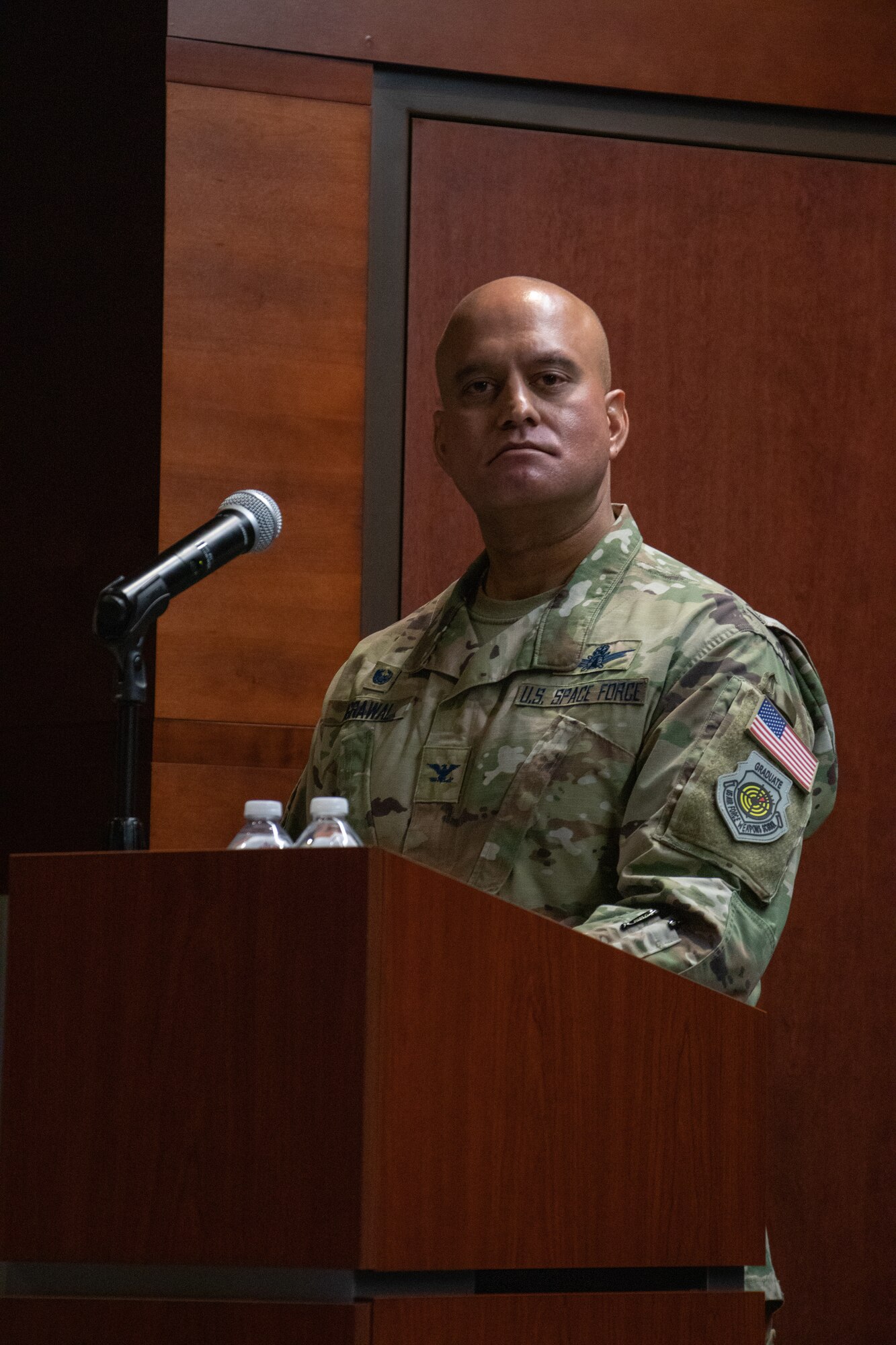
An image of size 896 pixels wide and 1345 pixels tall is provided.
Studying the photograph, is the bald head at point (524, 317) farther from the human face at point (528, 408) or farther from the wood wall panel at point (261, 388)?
the wood wall panel at point (261, 388)

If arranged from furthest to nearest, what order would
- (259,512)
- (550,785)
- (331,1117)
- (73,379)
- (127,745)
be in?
(73,379) → (550,785) → (259,512) → (127,745) → (331,1117)

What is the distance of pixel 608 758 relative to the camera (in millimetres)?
2068

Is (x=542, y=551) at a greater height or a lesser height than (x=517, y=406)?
lesser

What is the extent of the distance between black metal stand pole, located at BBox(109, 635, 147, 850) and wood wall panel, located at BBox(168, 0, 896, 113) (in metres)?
1.75

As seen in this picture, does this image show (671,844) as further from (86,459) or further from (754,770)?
(86,459)

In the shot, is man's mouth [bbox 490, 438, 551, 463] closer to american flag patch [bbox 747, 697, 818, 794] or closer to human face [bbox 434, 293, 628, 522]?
human face [bbox 434, 293, 628, 522]

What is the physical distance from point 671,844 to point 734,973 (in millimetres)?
167

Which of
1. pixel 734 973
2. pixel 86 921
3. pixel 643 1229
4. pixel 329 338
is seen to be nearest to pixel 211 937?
pixel 86 921

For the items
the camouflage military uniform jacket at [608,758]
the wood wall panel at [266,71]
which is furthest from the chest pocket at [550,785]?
the wood wall panel at [266,71]

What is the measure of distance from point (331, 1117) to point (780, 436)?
220cm

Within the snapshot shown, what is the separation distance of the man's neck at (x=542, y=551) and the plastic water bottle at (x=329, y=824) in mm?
919

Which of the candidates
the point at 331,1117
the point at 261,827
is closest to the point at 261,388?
the point at 261,827

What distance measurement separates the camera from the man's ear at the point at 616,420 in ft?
8.20

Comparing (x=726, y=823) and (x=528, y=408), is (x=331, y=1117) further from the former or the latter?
(x=528, y=408)
